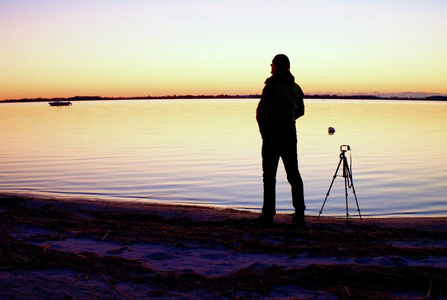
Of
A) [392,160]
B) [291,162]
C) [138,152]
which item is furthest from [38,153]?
[291,162]

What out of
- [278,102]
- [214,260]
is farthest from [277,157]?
[214,260]

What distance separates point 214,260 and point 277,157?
2512 millimetres

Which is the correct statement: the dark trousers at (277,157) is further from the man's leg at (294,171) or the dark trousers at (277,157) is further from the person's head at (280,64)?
the person's head at (280,64)

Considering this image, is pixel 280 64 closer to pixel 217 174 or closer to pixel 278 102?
pixel 278 102

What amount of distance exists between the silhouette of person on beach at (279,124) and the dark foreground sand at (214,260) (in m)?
0.47

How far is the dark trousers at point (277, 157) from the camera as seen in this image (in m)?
6.87

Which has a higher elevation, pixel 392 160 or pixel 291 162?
pixel 291 162

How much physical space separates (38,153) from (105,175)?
8222 mm

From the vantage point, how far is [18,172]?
1684 cm

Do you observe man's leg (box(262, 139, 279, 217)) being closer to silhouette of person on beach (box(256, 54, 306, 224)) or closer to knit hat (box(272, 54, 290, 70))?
silhouette of person on beach (box(256, 54, 306, 224))

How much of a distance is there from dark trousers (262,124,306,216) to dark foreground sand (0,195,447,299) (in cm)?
41

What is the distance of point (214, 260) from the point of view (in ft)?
16.1

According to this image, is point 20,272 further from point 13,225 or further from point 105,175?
point 105,175

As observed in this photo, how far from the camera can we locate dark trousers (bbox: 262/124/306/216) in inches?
270
